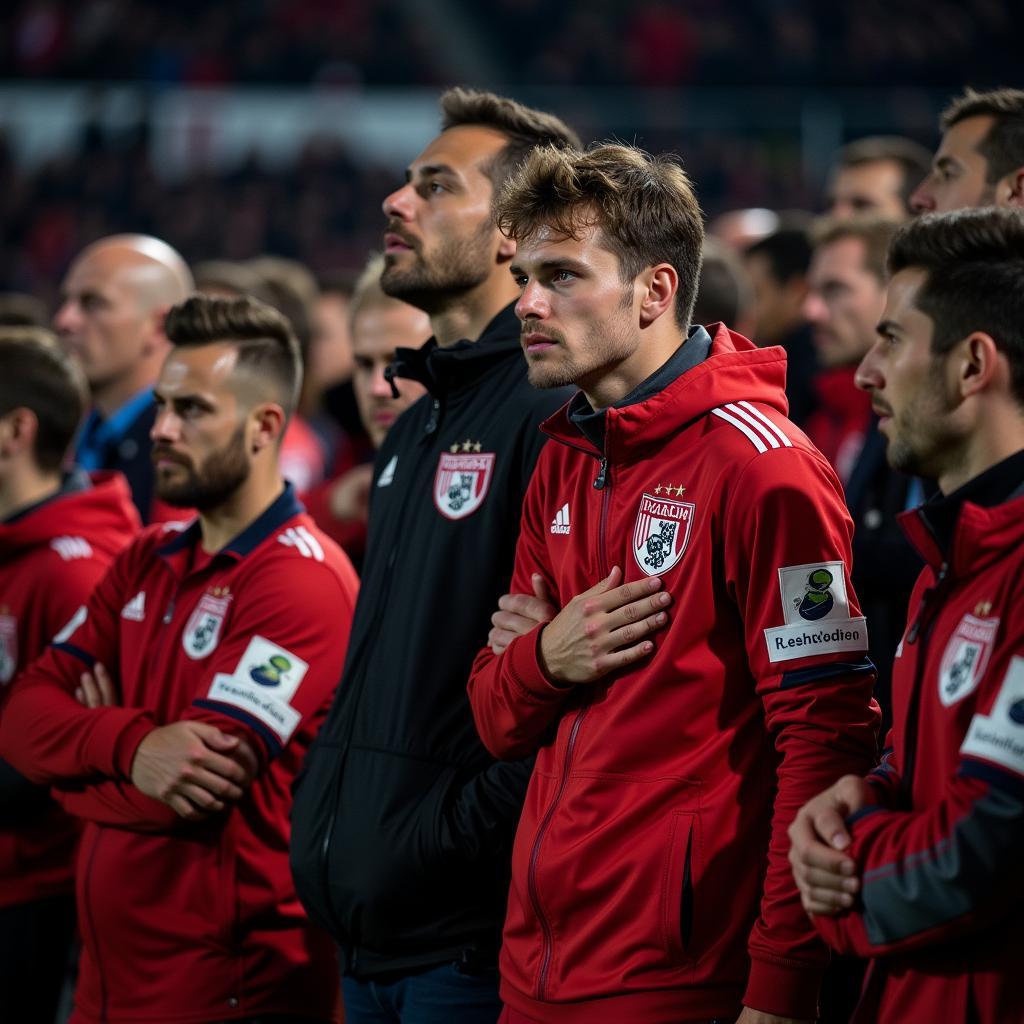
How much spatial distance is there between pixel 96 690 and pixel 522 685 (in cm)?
142

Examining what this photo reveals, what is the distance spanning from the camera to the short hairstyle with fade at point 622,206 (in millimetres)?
2578

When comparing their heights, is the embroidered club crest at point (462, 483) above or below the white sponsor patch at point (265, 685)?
above

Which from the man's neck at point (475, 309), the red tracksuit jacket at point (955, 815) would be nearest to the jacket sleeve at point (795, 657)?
the red tracksuit jacket at point (955, 815)

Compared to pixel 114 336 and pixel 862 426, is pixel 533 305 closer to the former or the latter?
pixel 862 426

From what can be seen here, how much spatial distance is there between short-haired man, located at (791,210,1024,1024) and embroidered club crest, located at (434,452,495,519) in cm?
96

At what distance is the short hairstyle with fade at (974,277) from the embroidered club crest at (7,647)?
2727mm

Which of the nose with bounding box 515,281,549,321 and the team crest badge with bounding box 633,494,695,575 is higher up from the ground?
the nose with bounding box 515,281,549,321

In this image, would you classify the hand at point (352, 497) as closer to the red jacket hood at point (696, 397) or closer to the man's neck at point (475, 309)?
the man's neck at point (475, 309)

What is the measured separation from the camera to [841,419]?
186 inches

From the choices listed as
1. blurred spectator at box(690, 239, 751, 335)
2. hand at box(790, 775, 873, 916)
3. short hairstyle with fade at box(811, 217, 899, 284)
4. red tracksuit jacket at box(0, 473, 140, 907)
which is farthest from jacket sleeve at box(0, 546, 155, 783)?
short hairstyle with fade at box(811, 217, 899, 284)

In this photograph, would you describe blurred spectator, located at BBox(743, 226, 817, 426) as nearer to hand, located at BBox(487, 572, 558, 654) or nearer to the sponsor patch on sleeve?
hand, located at BBox(487, 572, 558, 654)

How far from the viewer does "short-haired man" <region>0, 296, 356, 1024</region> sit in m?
3.25

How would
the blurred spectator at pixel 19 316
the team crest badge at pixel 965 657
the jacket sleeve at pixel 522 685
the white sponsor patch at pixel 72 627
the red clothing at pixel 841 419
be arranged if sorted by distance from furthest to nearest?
the blurred spectator at pixel 19 316 → the red clothing at pixel 841 419 → the white sponsor patch at pixel 72 627 → the jacket sleeve at pixel 522 685 → the team crest badge at pixel 965 657

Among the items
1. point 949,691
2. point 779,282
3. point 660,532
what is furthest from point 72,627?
point 779,282
